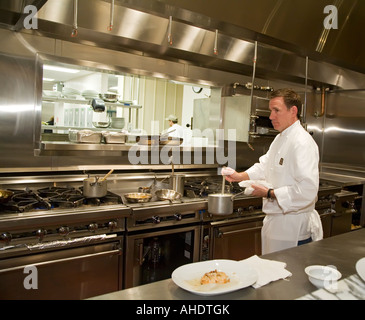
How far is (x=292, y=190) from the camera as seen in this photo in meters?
2.13

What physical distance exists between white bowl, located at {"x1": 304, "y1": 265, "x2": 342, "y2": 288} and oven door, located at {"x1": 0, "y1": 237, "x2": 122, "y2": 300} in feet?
4.90

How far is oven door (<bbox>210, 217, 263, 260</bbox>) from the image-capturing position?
9.53ft

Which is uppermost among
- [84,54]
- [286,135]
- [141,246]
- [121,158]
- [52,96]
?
[84,54]

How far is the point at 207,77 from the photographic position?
3707mm

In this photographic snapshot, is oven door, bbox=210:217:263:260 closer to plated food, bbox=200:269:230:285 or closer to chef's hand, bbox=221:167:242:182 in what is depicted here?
chef's hand, bbox=221:167:242:182

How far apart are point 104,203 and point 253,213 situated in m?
1.44

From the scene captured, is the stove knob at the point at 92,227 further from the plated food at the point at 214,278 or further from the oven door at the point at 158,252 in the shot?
the plated food at the point at 214,278

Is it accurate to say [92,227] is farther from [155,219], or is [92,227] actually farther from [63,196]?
[155,219]

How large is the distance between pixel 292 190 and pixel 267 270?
2.90 ft

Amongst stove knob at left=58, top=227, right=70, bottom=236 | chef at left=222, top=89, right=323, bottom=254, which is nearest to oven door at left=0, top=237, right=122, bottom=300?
stove knob at left=58, top=227, right=70, bottom=236

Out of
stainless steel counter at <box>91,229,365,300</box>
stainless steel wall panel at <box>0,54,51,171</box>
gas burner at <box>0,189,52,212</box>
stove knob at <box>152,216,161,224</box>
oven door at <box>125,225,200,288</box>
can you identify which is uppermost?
stainless steel wall panel at <box>0,54,51,171</box>
